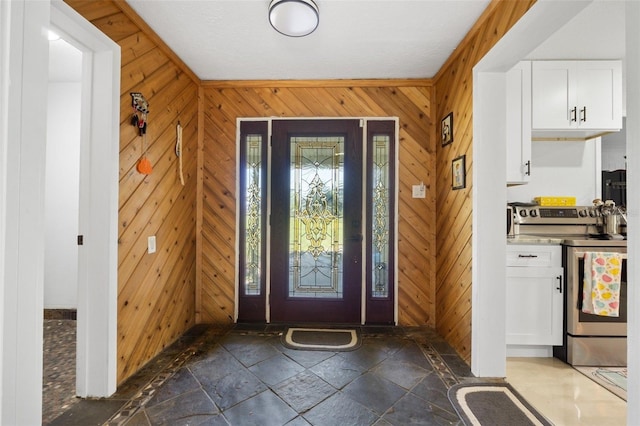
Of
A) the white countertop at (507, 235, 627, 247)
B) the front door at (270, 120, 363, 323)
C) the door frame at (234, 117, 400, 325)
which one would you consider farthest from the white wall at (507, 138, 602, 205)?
the front door at (270, 120, 363, 323)

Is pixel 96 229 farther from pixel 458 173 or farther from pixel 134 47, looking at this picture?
pixel 458 173

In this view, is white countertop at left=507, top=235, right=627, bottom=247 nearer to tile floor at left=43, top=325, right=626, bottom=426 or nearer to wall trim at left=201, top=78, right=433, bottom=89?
tile floor at left=43, top=325, right=626, bottom=426

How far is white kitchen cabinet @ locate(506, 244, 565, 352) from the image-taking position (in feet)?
8.05

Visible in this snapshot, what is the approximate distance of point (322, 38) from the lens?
91.5 inches

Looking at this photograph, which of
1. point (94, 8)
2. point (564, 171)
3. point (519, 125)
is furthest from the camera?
point (564, 171)

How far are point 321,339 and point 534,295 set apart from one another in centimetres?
184

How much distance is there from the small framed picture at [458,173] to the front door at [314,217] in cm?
90

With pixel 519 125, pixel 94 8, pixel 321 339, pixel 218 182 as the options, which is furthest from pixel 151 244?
pixel 519 125

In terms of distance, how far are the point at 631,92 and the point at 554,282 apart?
6.57 feet

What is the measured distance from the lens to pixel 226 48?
98.7 inches

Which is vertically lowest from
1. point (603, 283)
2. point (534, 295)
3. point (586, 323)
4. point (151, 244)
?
point (586, 323)

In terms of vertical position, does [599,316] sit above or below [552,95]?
below

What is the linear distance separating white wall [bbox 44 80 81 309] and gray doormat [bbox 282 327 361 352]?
7.87 feet

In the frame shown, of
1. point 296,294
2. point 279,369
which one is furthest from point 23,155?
point 296,294
